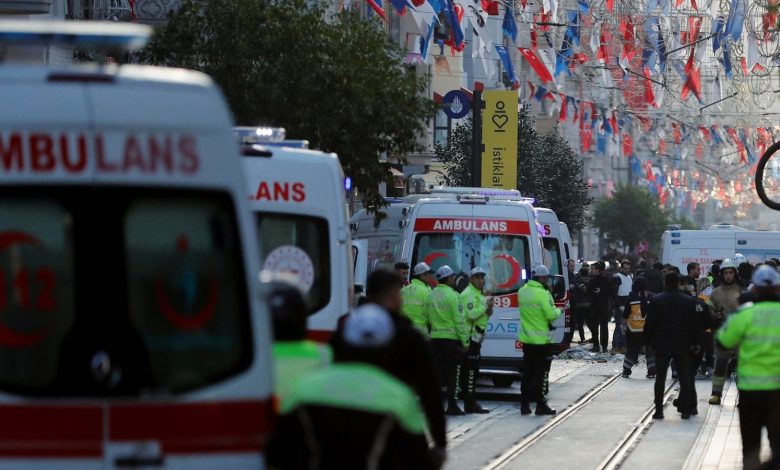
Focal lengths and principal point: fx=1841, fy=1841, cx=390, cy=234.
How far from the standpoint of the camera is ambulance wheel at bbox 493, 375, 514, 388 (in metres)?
26.0

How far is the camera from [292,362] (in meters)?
7.66

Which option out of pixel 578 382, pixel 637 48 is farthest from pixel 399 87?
pixel 637 48

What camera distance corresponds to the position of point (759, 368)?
12.3m

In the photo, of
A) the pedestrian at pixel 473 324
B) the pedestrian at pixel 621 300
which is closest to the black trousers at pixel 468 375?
the pedestrian at pixel 473 324

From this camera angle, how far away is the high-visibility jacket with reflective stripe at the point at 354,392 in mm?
6176

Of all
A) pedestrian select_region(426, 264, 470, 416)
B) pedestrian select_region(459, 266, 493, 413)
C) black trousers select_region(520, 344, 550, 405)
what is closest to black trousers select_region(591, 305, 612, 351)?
pedestrian select_region(459, 266, 493, 413)

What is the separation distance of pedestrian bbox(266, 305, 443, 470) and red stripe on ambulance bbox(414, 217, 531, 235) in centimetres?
1684

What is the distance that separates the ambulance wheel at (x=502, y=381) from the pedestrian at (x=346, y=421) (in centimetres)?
1959

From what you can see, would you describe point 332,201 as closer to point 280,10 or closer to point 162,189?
point 162,189

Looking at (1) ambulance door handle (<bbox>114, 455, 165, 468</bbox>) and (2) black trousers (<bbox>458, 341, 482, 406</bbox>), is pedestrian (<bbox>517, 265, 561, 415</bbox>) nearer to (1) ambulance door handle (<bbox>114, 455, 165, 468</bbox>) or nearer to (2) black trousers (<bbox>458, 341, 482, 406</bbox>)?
(2) black trousers (<bbox>458, 341, 482, 406</bbox>)

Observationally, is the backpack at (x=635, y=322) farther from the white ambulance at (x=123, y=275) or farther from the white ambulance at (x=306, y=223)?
the white ambulance at (x=123, y=275)

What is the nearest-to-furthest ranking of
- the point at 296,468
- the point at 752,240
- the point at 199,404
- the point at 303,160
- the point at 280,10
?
the point at 296,468
the point at 199,404
the point at 303,160
the point at 280,10
the point at 752,240

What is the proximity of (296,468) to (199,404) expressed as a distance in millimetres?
689

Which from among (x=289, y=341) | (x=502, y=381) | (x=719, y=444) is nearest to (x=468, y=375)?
(x=719, y=444)
